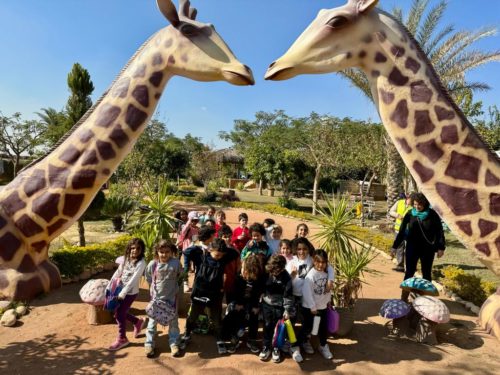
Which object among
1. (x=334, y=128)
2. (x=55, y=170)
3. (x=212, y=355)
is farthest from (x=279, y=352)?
(x=334, y=128)

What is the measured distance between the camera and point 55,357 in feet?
13.2

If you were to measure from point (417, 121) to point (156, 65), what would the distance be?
3.55 meters

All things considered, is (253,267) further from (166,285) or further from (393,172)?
(393,172)

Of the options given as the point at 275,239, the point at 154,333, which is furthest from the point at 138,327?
the point at 275,239

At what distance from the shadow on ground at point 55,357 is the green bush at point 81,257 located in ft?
7.38

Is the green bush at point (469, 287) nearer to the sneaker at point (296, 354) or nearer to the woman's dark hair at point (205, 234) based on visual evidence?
the sneaker at point (296, 354)

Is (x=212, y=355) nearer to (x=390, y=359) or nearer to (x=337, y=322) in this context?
(x=337, y=322)

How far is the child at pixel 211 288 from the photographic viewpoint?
165 inches

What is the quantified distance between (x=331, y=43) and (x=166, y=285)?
346cm

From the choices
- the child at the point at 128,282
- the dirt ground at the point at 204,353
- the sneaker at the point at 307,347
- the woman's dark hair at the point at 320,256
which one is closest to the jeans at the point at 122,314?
the child at the point at 128,282

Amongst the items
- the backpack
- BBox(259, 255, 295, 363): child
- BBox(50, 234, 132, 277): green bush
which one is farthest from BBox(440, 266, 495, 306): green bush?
BBox(50, 234, 132, 277): green bush

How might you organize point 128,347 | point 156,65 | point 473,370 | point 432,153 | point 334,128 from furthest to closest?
point 334,128, point 156,65, point 128,347, point 473,370, point 432,153

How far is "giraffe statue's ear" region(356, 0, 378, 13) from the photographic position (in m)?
3.59

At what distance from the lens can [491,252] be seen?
12.1 ft
